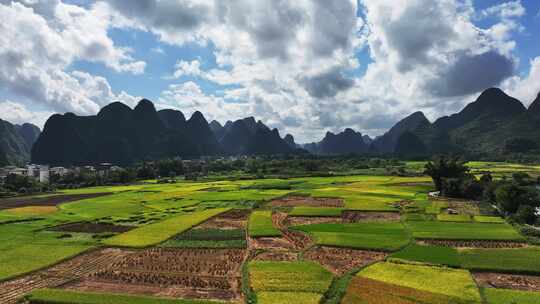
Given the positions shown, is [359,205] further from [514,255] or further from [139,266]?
[139,266]

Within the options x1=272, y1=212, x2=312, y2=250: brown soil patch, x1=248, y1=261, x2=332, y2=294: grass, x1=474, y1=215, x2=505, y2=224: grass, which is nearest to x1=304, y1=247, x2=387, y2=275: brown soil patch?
x1=248, y1=261, x2=332, y2=294: grass

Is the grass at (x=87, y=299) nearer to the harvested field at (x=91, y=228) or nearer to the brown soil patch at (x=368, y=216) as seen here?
the harvested field at (x=91, y=228)

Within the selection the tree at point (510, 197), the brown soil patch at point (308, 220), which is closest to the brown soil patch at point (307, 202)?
the brown soil patch at point (308, 220)

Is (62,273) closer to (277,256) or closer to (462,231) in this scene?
(277,256)

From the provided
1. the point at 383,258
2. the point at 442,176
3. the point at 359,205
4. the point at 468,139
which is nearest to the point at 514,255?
the point at 383,258

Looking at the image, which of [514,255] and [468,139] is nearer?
[514,255]

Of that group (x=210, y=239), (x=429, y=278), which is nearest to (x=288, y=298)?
(x=429, y=278)
